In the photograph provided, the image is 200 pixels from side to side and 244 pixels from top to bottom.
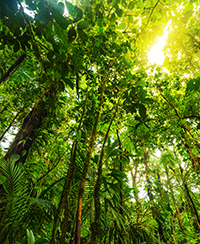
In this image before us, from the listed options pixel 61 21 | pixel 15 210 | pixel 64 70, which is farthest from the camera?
pixel 15 210

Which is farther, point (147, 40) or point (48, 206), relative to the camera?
point (147, 40)

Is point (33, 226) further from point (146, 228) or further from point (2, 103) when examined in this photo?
point (2, 103)

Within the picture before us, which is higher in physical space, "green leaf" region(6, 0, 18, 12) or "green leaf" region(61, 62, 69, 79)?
"green leaf" region(6, 0, 18, 12)

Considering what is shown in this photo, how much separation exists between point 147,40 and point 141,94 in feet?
1.85

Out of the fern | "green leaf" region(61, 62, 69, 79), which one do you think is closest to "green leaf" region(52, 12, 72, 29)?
"green leaf" region(61, 62, 69, 79)

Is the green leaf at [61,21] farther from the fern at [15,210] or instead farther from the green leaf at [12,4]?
the fern at [15,210]

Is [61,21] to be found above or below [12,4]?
below

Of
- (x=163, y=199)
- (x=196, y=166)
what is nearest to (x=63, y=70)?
(x=163, y=199)

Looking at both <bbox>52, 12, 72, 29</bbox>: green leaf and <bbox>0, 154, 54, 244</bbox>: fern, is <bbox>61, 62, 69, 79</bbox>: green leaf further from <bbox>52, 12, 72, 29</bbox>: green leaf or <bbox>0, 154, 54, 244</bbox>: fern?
<bbox>0, 154, 54, 244</bbox>: fern

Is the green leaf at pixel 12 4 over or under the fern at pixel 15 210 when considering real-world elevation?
over

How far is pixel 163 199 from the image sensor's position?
1236mm

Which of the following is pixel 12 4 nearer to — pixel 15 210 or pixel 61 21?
pixel 61 21

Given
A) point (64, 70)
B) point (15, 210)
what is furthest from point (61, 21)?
point (15, 210)

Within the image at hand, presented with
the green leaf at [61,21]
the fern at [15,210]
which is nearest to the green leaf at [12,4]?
the green leaf at [61,21]
